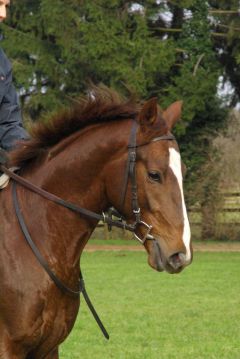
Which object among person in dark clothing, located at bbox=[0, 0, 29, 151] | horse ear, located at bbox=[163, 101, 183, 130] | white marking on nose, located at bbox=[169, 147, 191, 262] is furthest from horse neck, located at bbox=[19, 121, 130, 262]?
person in dark clothing, located at bbox=[0, 0, 29, 151]

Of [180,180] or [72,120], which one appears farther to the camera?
[72,120]

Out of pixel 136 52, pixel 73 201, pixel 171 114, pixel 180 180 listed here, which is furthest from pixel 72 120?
pixel 136 52

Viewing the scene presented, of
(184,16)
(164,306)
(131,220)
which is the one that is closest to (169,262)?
(131,220)

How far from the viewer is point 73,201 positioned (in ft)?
16.8

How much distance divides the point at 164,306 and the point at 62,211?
335 inches

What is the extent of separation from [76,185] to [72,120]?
436 millimetres

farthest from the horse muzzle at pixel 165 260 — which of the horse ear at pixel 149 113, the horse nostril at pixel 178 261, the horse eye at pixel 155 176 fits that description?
the horse ear at pixel 149 113

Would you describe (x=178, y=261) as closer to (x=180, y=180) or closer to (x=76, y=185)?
(x=180, y=180)

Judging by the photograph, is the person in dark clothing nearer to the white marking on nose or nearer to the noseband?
the noseband

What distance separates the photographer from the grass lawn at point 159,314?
9.39 metres

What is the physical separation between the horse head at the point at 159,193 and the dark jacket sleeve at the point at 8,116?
938mm

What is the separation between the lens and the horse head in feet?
15.1

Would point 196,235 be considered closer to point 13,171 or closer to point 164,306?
point 164,306

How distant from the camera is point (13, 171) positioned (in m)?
5.29
